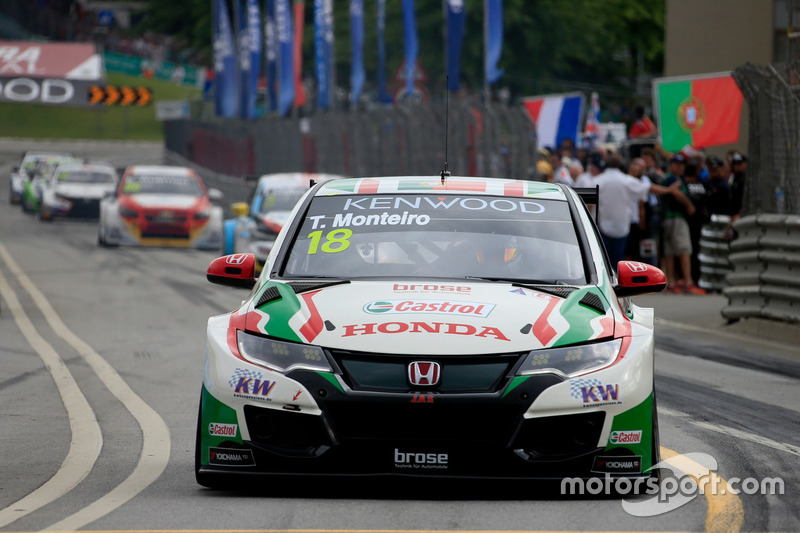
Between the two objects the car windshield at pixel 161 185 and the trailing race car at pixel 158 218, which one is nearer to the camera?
the trailing race car at pixel 158 218

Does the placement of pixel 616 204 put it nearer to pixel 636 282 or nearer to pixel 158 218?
pixel 636 282

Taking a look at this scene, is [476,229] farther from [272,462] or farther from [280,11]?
[280,11]

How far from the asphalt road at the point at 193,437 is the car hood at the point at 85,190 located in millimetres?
20288

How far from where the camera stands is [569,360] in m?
6.01

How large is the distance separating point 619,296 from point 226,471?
208 centimetres

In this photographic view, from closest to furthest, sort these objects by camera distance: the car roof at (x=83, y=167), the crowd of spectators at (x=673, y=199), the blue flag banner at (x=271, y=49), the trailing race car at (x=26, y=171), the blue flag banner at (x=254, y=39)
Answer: the crowd of spectators at (x=673, y=199)
the car roof at (x=83, y=167)
the trailing race car at (x=26, y=171)
the blue flag banner at (x=271, y=49)
the blue flag banner at (x=254, y=39)

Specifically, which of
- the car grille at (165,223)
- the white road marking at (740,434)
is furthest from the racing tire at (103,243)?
the white road marking at (740,434)

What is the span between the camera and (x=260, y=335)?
6.24m

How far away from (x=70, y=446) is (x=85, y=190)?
1224 inches

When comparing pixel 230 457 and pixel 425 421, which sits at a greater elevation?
pixel 425 421

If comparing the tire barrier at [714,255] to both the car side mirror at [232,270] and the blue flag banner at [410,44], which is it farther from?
the blue flag banner at [410,44]

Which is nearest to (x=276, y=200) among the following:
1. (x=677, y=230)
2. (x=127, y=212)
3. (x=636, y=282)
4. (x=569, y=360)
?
(x=677, y=230)

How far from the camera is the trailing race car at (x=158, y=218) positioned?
2783cm

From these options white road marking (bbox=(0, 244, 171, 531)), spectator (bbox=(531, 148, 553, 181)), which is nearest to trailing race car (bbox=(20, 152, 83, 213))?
spectator (bbox=(531, 148, 553, 181))
